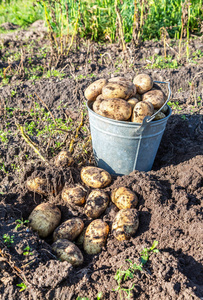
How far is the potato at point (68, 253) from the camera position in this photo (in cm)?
194

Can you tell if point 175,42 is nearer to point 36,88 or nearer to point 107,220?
point 36,88

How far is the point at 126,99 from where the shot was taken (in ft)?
8.38

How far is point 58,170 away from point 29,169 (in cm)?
31

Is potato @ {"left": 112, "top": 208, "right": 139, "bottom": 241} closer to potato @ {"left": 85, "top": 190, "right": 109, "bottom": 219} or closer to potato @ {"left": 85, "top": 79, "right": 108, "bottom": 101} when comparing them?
potato @ {"left": 85, "top": 190, "right": 109, "bottom": 219}

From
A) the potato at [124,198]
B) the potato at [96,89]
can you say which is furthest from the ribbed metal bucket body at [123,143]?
the potato at [124,198]

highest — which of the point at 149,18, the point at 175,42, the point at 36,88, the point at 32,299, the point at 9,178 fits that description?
the point at 149,18

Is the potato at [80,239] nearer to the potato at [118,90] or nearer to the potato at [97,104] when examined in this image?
the potato at [97,104]

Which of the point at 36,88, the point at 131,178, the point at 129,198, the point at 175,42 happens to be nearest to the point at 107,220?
the point at 129,198

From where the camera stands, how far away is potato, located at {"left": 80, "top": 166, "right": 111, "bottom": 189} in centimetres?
248

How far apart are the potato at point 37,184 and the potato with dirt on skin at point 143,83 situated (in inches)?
52.5

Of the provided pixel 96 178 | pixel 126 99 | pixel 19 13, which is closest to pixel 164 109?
pixel 126 99

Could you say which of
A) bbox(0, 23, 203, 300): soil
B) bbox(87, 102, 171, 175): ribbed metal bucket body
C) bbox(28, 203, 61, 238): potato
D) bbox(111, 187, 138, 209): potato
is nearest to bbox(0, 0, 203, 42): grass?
bbox(0, 23, 203, 300): soil

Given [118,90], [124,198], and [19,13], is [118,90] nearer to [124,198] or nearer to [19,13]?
[124,198]

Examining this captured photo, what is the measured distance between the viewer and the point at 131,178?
248cm
